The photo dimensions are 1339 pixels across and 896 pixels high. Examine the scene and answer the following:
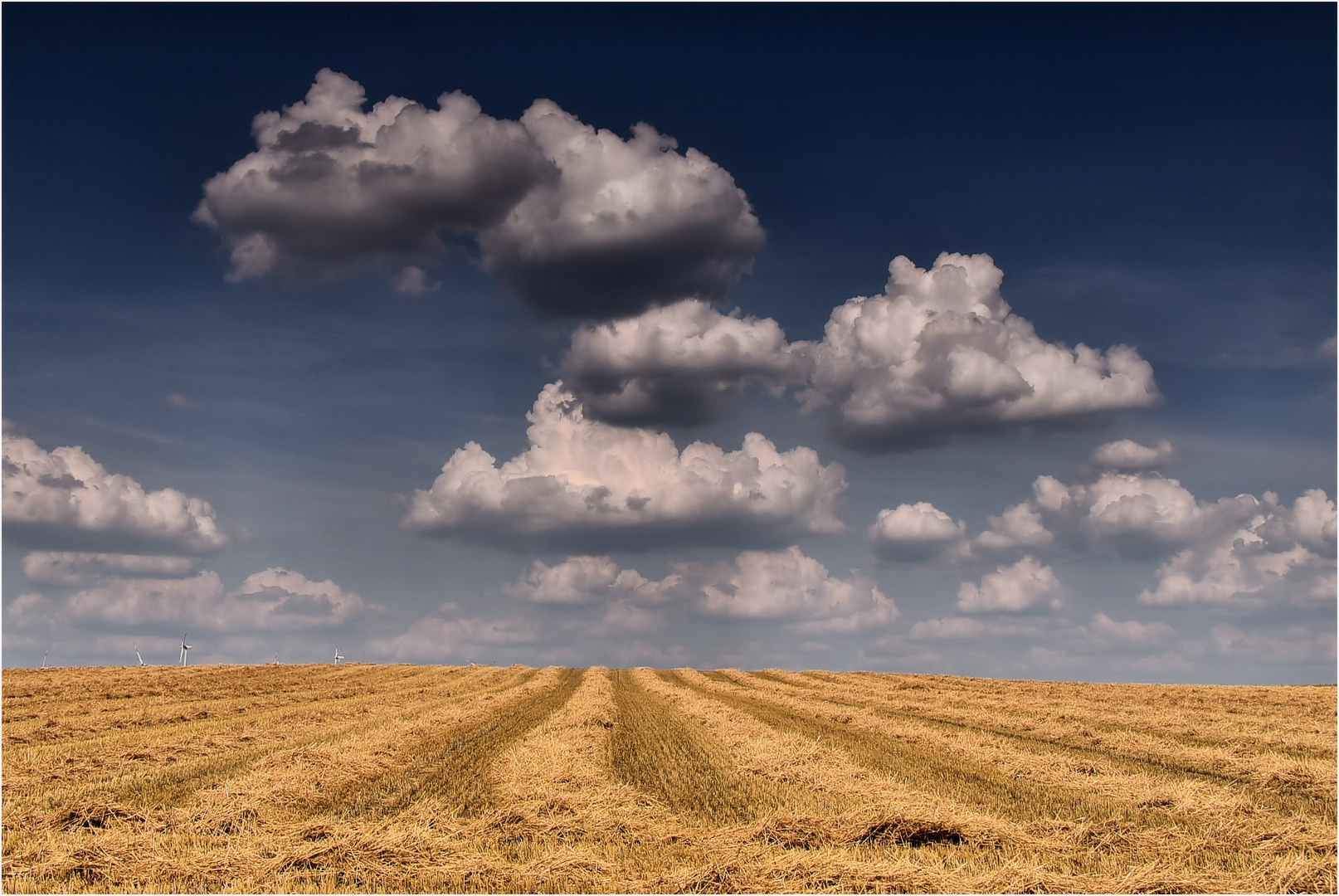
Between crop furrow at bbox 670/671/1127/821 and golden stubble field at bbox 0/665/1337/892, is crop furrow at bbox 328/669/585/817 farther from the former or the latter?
crop furrow at bbox 670/671/1127/821

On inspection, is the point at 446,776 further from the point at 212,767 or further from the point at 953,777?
the point at 953,777

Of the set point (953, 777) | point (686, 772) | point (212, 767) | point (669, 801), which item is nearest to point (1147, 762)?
point (953, 777)

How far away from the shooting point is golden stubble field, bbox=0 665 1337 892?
369 inches

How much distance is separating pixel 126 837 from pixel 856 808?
9374 millimetres

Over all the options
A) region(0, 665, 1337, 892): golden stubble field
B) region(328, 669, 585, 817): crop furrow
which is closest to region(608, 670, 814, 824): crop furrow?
region(0, 665, 1337, 892): golden stubble field

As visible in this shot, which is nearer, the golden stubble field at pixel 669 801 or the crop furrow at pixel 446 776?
the golden stubble field at pixel 669 801

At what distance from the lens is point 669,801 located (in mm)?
13070

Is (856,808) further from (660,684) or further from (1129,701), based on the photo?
(660,684)

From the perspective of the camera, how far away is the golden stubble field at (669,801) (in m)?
9.37

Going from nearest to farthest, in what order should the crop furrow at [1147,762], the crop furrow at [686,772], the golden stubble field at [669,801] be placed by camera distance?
the golden stubble field at [669,801] < the crop furrow at [686,772] < the crop furrow at [1147,762]

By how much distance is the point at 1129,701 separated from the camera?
3466 cm

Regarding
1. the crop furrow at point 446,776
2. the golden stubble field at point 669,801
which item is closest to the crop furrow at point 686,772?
the golden stubble field at point 669,801

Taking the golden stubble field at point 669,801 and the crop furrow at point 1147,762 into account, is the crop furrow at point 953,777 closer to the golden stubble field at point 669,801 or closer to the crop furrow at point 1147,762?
the golden stubble field at point 669,801

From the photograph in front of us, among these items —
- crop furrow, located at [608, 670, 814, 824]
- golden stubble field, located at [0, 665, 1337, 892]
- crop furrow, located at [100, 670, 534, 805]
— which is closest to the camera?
golden stubble field, located at [0, 665, 1337, 892]
